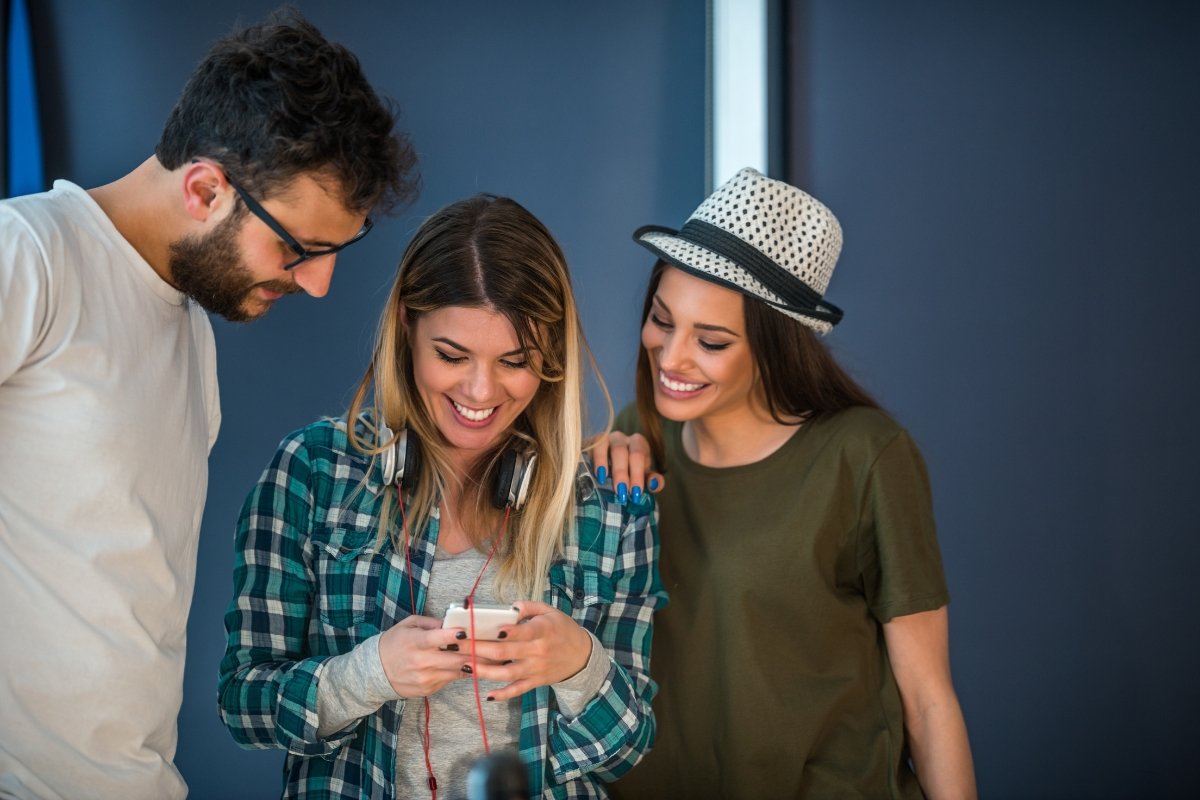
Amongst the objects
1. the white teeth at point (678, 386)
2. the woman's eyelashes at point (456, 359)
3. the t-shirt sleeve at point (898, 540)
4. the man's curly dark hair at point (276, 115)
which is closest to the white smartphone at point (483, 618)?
the woman's eyelashes at point (456, 359)

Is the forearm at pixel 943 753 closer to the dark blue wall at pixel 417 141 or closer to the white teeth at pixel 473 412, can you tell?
the white teeth at pixel 473 412

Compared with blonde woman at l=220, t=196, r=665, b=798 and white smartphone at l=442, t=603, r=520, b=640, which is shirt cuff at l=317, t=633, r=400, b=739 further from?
white smartphone at l=442, t=603, r=520, b=640

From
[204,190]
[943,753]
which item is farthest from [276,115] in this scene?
[943,753]

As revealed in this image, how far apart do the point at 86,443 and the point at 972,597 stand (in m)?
2.73

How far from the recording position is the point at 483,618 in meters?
1.84

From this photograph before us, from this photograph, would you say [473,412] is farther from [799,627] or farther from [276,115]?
[799,627]

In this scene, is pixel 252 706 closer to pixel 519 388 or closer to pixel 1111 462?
pixel 519 388

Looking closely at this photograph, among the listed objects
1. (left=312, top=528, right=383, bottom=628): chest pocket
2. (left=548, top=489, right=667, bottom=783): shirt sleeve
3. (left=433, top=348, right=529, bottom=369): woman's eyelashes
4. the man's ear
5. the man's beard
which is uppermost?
the man's ear

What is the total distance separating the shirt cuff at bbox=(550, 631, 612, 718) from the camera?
6.61ft

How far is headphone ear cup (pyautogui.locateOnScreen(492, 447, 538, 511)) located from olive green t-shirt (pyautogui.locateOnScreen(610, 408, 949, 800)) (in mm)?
455

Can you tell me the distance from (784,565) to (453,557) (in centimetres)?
70

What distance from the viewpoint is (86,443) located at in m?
1.76

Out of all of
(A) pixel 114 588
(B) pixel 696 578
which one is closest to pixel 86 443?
(A) pixel 114 588

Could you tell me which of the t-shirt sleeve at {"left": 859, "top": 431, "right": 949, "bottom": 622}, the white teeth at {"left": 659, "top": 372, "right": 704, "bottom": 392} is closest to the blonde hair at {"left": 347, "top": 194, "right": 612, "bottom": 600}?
the white teeth at {"left": 659, "top": 372, "right": 704, "bottom": 392}
